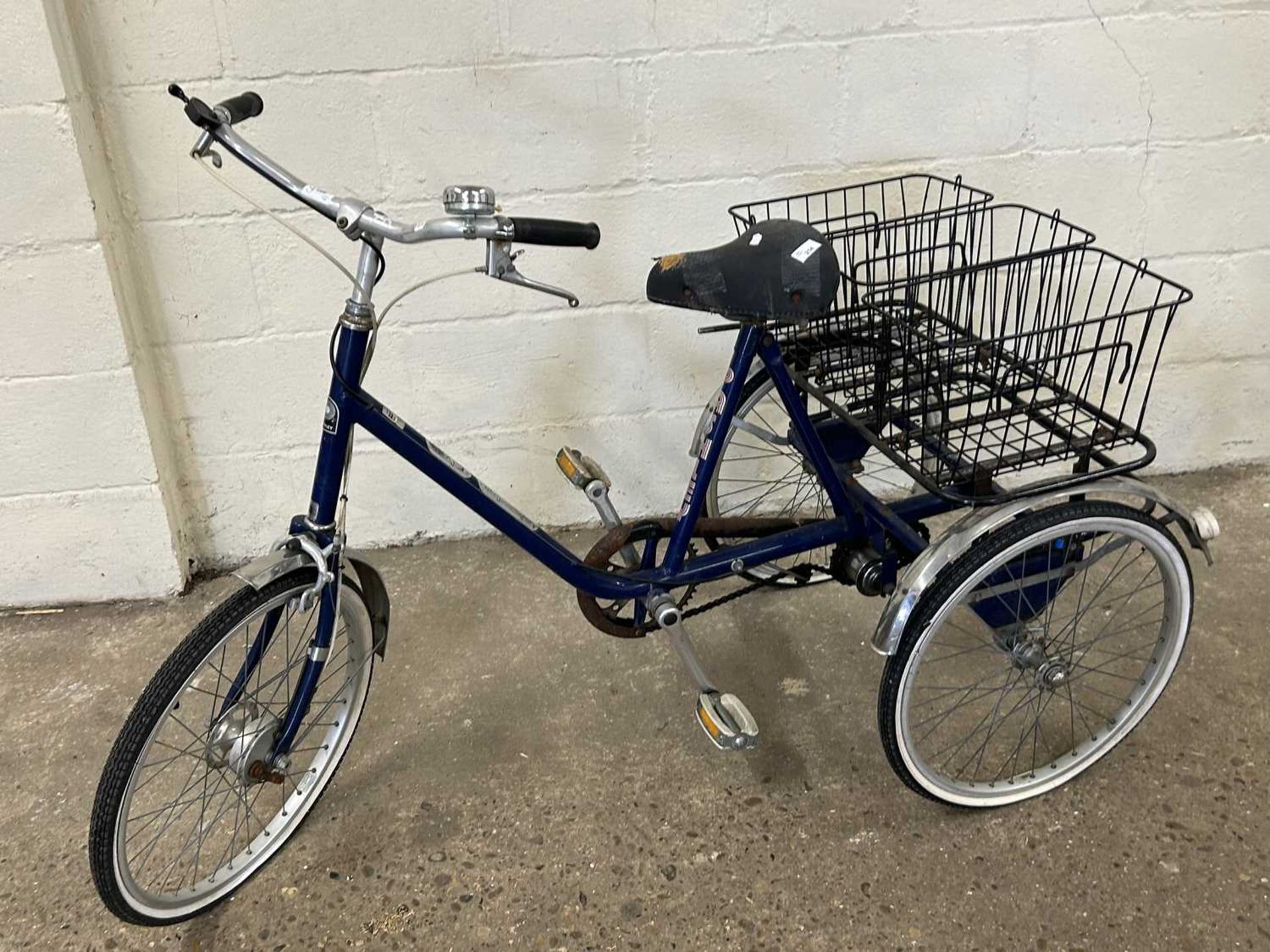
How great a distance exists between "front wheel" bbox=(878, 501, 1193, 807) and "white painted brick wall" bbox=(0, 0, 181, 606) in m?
1.67

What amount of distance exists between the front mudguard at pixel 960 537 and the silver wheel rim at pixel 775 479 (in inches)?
27.0

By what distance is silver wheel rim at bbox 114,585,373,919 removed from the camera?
152 centimetres

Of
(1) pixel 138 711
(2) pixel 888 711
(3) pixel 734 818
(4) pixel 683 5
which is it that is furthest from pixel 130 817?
(4) pixel 683 5

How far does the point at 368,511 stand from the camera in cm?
235

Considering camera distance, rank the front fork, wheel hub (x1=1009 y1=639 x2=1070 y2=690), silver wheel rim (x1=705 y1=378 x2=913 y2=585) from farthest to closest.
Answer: silver wheel rim (x1=705 y1=378 x2=913 y2=585) → wheel hub (x1=1009 y1=639 x2=1070 y2=690) → the front fork

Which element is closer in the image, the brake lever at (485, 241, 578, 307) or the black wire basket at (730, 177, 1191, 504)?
the brake lever at (485, 241, 578, 307)

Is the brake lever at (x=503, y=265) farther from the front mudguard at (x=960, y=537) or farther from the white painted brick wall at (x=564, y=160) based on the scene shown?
the white painted brick wall at (x=564, y=160)

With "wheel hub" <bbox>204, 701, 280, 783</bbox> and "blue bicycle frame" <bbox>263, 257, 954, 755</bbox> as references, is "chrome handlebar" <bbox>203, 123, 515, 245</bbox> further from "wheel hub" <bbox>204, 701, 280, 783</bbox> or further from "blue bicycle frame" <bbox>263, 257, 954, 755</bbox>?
"wheel hub" <bbox>204, 701, 280, 783</bbox>

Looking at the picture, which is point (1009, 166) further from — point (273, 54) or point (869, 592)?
point (273, 54)

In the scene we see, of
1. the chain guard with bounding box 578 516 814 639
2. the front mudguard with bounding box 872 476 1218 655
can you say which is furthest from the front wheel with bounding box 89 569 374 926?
the front mudguard with bounding box 872 476 1218 655

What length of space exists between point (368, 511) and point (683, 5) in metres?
1.35

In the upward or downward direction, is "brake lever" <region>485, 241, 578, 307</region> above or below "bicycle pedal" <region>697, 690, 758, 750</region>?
above

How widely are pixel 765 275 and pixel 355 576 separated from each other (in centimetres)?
93

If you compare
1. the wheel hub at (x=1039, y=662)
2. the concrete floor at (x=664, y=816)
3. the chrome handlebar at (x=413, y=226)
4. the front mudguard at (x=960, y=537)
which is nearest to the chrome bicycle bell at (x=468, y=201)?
the chrome handlebar at (x=413, y=226)
